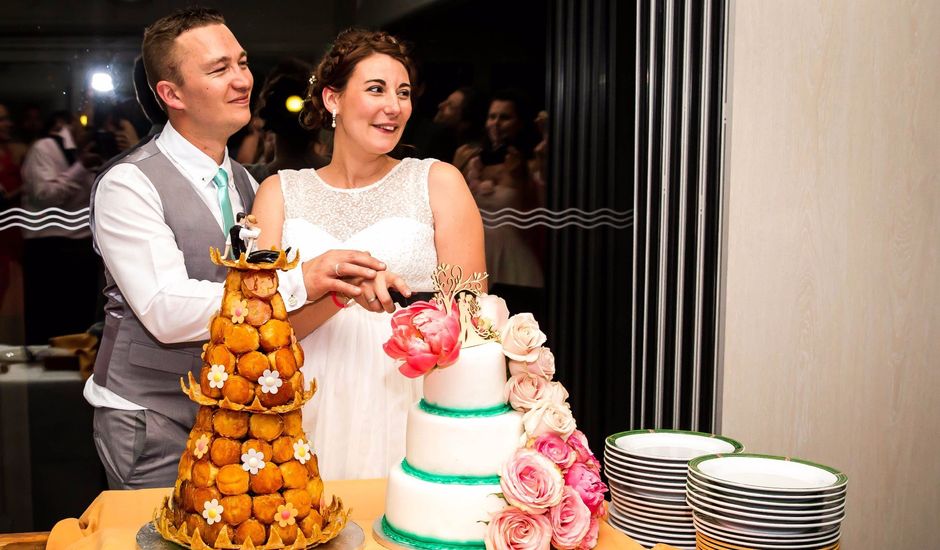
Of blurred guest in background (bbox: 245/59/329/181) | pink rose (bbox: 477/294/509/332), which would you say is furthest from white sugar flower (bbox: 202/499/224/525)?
blurred guest in background (bbox: 245/59/329/181)

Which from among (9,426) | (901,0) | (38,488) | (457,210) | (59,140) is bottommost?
(38,488)

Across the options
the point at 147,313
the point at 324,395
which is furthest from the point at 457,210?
the point at 147,313

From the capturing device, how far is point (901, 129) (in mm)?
3111

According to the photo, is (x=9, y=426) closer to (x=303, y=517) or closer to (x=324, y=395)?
(x=324, y=395)

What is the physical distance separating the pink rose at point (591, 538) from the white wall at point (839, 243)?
5.96ft

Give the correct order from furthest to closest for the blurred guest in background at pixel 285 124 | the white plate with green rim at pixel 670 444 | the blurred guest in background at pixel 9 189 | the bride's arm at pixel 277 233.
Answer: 1. the blurred guest in background at pixel 285 124
2. the blurred guest in background at pixel 9 189
3. the bride's arm at pixel 277 233
4. the white plate with green rim at pixel 670 444

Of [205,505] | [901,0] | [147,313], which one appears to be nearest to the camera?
[205,505]

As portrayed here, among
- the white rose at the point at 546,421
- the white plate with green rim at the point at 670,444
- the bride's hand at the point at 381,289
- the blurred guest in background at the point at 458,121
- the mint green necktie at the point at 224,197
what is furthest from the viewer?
the blurred guest in background at the point at 458,121

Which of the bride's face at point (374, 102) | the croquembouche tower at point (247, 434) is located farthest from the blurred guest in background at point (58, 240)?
the croquembouche tower at point (247, 434)

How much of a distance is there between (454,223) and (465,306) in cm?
104

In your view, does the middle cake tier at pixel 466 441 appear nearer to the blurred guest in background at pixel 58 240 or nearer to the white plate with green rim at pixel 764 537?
the white plate with green rim at pixel 764 537

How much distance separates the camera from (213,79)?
2594mm

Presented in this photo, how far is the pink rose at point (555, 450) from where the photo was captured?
4.53 ft

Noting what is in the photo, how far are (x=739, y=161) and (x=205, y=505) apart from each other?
227 cm
